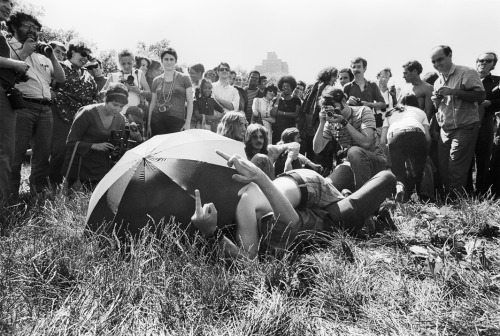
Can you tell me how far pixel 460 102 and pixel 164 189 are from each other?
399cm

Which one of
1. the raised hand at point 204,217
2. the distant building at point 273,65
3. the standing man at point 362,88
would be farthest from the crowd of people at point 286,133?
the distant building at point 273,65

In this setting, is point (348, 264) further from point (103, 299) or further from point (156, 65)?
point (156, 65)

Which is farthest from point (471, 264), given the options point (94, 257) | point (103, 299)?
point (94, 257)

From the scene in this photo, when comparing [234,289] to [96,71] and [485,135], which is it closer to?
[485,135]

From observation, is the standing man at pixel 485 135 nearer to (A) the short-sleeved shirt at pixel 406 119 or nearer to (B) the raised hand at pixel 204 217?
(A) the short-sleeved shirt at pixel 406 119

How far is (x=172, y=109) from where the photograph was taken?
6301 millimetres

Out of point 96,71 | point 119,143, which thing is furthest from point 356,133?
point 96,71

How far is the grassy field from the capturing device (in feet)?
6.49

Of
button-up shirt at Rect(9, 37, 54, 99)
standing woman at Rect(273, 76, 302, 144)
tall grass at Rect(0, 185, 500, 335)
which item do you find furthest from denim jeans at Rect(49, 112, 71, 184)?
standing woman at Rect(273, 76, 302, 144)

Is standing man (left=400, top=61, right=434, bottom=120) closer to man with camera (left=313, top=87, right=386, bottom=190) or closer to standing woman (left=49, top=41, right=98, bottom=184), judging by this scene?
man with camera (left=313, top=87, right=386, bottom=190)

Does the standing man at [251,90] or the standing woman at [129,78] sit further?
the standing man at [251,90]

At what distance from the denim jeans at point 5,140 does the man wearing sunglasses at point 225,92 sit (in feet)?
14.6

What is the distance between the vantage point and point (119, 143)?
15.7 feet

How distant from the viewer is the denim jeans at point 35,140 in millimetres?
4551
